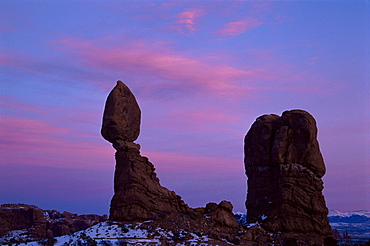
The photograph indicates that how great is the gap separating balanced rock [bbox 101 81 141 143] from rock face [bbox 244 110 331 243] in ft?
48.7

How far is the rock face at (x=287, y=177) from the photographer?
56.7 meters

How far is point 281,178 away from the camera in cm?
5766

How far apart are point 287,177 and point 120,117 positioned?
18609mm

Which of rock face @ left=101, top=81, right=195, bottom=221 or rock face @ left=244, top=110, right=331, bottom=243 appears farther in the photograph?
rock face @ left=244, top=110, right=331, bottom=243

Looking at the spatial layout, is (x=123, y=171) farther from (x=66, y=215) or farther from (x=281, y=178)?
(x=66, y=215)

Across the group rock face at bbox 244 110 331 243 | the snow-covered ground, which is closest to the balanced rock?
the snow-covered ground

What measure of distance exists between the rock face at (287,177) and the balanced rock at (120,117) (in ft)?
48.7

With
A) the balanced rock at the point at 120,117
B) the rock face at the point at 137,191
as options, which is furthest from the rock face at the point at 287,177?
the balanced rock at the point at 120,117

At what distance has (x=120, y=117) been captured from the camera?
5266 cm

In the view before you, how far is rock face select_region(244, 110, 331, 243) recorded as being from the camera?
56719 mm

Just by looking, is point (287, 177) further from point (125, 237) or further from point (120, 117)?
point (125, 237)

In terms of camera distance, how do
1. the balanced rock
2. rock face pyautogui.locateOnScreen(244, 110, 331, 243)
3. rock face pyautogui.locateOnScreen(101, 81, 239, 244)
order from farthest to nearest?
1. rock face pyautogui.locateOnScreen(244, 110, 331, 243)
2. the balanced rock
3. rock face pyautogui.locateOnScreen(101, 81, 239, 244)

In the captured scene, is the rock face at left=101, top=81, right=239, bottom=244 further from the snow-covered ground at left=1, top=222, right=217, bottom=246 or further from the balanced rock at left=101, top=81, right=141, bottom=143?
the snow-covered ground at left=1, top=222, right=217, bottom=246

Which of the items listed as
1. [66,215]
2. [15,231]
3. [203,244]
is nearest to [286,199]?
[203,244]
